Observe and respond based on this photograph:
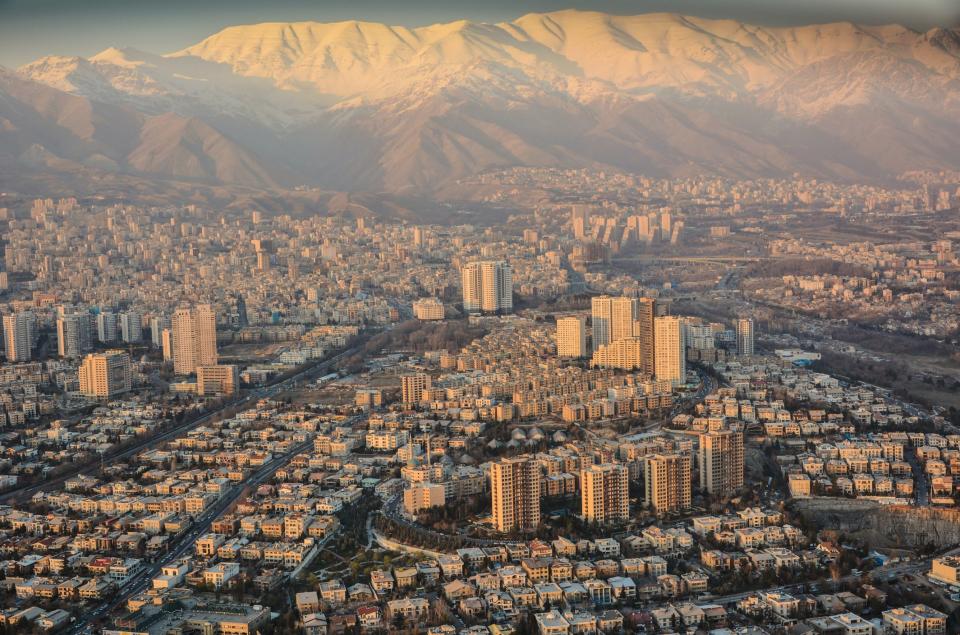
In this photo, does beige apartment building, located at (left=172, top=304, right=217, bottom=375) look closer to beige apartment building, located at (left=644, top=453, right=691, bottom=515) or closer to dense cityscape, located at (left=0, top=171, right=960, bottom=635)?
dense cityscape, located at (left=0, top=171, right=960, bottom=635)

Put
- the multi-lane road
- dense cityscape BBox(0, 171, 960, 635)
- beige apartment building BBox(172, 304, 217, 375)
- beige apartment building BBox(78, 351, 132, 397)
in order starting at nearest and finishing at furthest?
1. dense cityscape BBox(0, 171, 960, 635)
2. the multi-lane road
3. beige apartment building BBox(78, 351, 132, 397)
4. beige apartment building BBox(172, 304, 217, 375)

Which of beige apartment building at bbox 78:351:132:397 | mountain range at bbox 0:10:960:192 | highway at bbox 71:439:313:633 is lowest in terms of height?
highway at bbox 71:439:313:633

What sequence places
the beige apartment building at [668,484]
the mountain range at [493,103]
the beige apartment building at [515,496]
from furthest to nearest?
1. the mountain range at [493,103]
2. the beige apartment building at [668,484]
3. the beige apartment building at [515,496]

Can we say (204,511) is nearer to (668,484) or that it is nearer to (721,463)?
(668,484)

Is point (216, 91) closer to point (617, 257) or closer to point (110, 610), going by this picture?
point (617, 257)

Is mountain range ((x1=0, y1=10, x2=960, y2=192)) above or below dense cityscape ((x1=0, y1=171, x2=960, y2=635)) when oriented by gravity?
above

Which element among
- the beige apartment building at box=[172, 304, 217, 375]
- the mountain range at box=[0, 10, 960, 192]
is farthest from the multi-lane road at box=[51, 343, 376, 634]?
the mountain range at box=[0, 10, 960, 192]

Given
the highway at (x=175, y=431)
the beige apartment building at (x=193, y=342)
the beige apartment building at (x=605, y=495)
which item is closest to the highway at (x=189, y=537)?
the highway at (x=175, y=431)

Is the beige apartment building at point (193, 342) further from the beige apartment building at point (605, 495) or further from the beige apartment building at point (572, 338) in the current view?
the beige apartment building at point (605, 495)

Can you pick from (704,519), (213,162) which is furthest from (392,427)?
(213,162)
